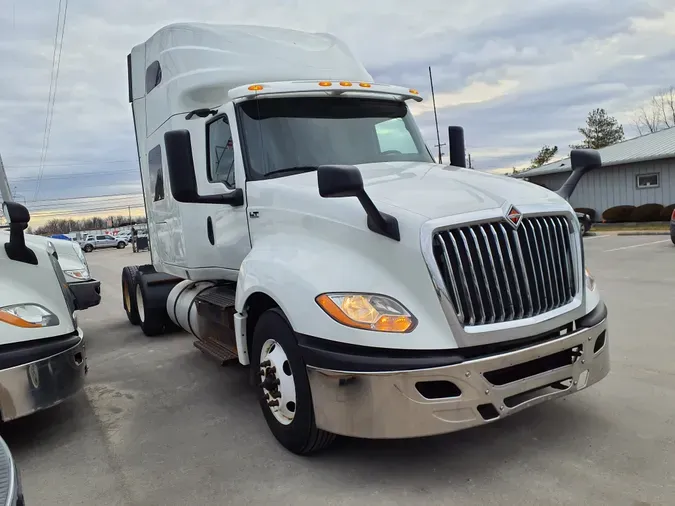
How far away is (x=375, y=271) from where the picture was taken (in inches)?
138

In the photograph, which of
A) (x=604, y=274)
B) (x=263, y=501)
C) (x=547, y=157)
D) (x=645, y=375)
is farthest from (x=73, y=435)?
(x=547, y=157)

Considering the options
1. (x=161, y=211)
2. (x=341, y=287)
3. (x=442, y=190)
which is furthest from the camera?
(x=161, y=211)

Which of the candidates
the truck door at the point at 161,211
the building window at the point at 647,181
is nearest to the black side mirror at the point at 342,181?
the truck door at the point at 161,211

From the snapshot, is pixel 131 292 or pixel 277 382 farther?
pixel 131 292

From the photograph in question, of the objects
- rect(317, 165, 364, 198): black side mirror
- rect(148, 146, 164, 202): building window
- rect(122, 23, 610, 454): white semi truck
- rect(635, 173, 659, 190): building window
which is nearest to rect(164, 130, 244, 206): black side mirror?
rect(122, 23, 610, 454): white semi truck

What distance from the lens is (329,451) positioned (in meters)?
3.94

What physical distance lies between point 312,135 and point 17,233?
2514 mm

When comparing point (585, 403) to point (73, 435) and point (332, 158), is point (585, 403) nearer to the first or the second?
point (332, 158)

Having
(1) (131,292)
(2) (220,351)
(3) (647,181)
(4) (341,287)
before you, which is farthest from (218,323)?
(3) (647,181)

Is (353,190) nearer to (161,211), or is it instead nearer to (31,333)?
(31,333)

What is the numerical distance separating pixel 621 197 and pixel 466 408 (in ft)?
90.4

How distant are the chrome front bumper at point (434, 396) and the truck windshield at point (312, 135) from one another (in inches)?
76.4

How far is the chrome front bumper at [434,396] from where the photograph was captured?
3234 mm

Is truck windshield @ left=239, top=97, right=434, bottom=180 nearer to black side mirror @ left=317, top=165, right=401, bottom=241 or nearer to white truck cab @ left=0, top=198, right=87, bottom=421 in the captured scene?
black side mirror @ left=317, top=165, right=401, bottom=241
